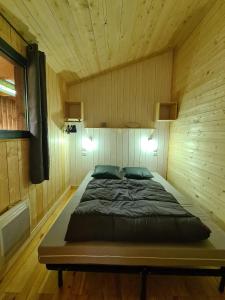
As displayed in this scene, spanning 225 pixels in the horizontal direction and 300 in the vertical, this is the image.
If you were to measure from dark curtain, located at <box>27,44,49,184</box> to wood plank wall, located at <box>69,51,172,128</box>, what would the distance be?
5.28ft

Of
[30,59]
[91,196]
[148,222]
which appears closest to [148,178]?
[91,196]

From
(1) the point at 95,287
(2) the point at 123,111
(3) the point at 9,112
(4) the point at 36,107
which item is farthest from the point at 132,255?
(2) the point at 123,111

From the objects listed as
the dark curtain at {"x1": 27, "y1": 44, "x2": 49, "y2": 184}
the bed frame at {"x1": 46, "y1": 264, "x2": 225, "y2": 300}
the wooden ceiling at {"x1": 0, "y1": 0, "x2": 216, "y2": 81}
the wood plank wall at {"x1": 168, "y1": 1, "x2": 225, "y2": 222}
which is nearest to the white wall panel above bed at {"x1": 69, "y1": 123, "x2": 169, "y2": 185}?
the wood plank wall at {"x1": 168, "y1": 1, "x2": 225, "y2": 222}

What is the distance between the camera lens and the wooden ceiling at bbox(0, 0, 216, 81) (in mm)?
1531

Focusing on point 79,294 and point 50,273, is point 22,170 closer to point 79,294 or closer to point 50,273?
point 50,273

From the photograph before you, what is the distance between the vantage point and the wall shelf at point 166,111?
10.8ft

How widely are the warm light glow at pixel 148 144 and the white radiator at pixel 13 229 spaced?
2.49 metres

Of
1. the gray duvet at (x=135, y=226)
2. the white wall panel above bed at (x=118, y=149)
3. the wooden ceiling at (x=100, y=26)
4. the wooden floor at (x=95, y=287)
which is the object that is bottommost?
the wooden floor at (x=95, y=287)

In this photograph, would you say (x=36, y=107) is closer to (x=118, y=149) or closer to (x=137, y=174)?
(x=137, y=174)

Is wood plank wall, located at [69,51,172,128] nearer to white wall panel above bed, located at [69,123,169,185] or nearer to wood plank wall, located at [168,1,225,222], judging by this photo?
white wall panel above bed, located at [69,123,169,185]

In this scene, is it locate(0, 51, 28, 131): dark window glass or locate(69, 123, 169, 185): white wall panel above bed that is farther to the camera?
locate(69, 123, 169, 185): white wall panel above bed

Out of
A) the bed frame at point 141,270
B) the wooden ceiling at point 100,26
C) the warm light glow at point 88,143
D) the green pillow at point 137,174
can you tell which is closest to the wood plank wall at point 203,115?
the wooden ceiling at point 100,26

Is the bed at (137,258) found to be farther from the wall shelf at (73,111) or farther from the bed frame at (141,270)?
the wall shelf at (73,111)

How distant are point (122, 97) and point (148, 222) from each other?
9.16ft
